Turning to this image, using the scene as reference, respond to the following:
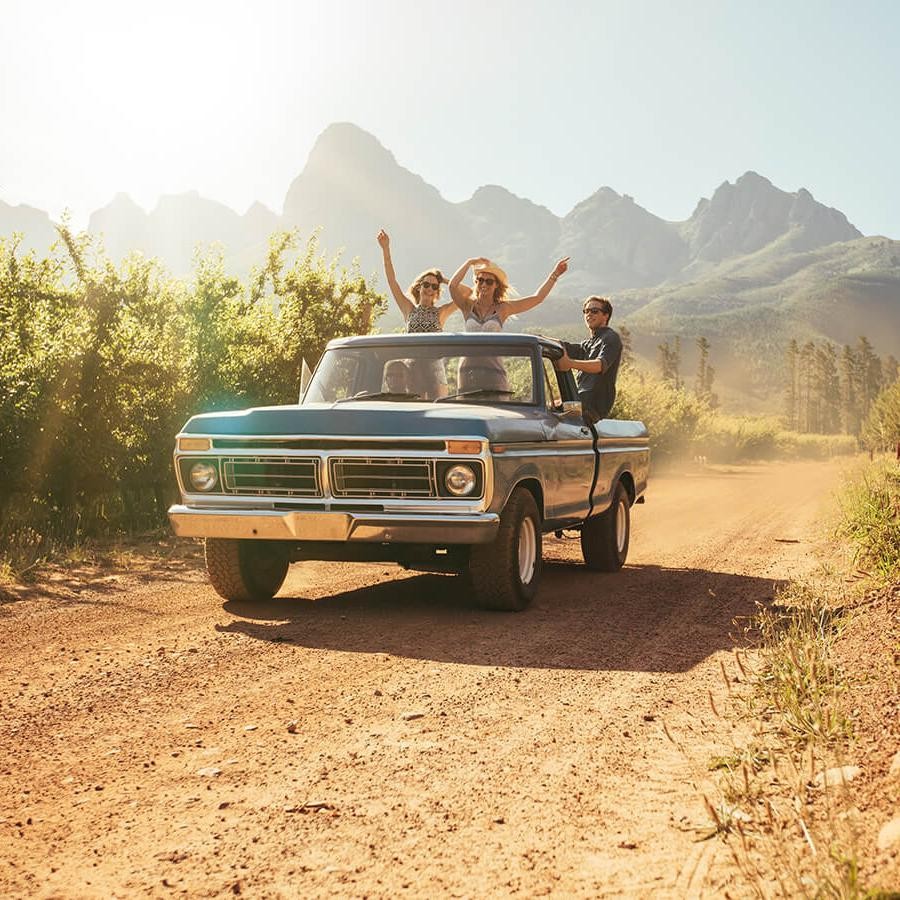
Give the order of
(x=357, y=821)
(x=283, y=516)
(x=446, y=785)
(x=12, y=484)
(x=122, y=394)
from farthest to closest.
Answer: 1. (x=122, y=394)
2. (x=12, y=484)
3. (x=283, y=516)
4. (x=446, y=785)
5. (x=357, y=821)

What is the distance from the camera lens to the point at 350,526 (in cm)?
689

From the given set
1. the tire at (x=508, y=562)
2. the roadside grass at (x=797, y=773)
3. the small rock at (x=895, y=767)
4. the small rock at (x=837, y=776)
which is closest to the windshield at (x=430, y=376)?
the tire at (x=508, y=562)

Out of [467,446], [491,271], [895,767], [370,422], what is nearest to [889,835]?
[895,767]

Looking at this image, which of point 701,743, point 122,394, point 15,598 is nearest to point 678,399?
point 122,394

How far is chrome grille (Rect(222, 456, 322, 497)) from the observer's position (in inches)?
279

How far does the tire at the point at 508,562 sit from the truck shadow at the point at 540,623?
13cm

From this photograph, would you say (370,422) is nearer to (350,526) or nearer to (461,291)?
(350,526)

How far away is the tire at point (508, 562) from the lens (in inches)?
282

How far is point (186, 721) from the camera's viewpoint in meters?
4.80

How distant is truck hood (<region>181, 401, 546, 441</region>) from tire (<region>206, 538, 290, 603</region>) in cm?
86

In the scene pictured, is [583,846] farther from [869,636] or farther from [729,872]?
[869,636]

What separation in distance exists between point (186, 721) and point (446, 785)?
147 centimetres

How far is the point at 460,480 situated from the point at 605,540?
3559 mm

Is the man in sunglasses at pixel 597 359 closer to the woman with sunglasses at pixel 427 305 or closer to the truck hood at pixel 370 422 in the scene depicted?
the woman with sunglasses at pixel 427 305
